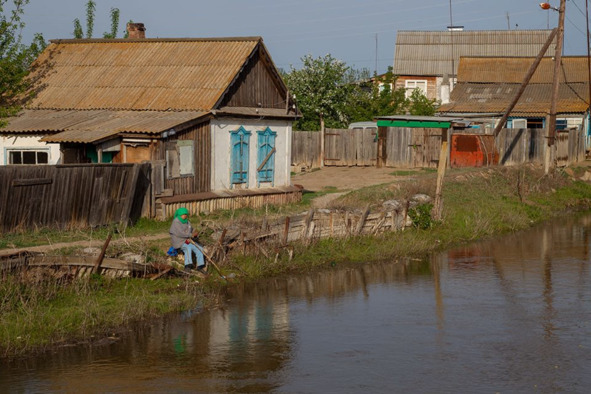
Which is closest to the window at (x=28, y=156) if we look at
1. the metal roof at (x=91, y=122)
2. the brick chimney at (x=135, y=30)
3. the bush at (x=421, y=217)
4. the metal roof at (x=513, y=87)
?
the metal roof at (x=91, y=122)

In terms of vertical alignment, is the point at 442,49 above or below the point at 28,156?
above

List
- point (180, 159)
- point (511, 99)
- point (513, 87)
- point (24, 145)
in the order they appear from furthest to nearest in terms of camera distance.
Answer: point (513, 87) < point (511, 99) < point (24, 145) < point (180, 159)

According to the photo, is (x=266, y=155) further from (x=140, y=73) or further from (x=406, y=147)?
(x=406, y=147)

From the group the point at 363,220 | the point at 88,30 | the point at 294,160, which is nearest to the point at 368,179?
the point at 294,160

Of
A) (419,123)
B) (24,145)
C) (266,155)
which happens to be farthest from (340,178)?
(24,145)

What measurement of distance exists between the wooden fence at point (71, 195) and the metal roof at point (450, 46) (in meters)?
41.1

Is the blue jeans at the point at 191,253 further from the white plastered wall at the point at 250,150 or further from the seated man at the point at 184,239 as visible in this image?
the white plastered wall at the point at 250,150

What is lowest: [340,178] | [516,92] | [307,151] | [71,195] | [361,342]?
[361,342]

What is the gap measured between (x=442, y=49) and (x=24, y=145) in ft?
138

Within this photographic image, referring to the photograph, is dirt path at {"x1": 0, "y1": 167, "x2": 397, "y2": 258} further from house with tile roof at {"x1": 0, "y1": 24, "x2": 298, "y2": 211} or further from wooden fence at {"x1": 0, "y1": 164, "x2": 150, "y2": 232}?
wooden fence at {"x1": 0, "y1": 164, "x2": 150, "y2": 232}

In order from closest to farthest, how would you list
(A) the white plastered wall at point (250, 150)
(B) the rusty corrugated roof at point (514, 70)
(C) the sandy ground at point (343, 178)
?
(A) the white plastered wall at point (250, 150), (C) the sandy ground at point (343, 178), (B) the rusty corrugated roof at point (514, 70)

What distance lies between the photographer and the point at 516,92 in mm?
44750

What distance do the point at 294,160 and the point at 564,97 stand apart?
16.0 m

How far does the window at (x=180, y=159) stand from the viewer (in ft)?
67.9
